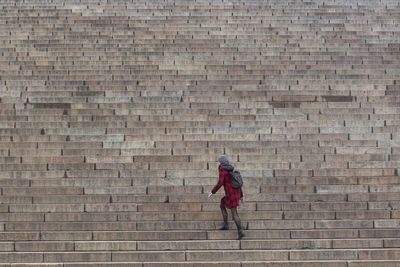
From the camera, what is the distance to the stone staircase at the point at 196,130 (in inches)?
345

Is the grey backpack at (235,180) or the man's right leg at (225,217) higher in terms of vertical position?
the grey backpack at (235,180)

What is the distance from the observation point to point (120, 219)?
9.23 metres

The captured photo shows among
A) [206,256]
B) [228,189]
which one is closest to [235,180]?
[228,189]

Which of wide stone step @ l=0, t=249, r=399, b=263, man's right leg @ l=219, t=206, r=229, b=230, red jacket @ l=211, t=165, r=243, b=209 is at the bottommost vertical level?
wide stone step @ l=0, t=249, r=399, b=263

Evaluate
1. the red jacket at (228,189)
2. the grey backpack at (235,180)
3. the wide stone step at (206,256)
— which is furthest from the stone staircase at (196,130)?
the grey backpack at (235,180)

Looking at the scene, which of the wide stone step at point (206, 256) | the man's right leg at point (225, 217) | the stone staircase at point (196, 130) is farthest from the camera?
the stone staircase at point (196, 130)

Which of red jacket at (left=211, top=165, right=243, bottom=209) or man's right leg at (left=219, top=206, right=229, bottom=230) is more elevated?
red jacket at (left=211, top=165, right=243, bottom=209)

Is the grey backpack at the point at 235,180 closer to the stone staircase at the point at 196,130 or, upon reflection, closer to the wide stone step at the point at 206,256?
the stone staircase at the point at 196,130

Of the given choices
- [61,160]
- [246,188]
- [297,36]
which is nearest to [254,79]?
[297,36]

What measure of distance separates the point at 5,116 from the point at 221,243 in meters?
5.74

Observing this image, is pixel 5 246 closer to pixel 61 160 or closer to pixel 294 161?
pixel 61 160

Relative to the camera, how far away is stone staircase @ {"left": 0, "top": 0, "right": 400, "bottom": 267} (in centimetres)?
876

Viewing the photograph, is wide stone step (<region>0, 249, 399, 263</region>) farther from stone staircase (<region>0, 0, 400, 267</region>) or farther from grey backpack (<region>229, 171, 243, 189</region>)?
grey backpack (<region>229, 171, 243, 189</region>)

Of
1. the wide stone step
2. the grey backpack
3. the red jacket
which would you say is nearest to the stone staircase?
the wide stone step
